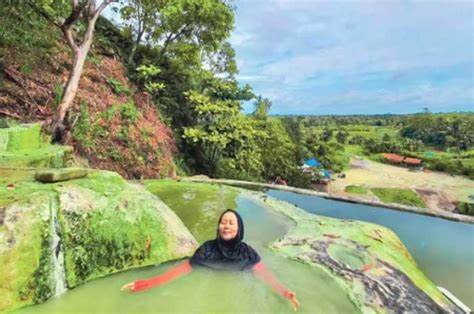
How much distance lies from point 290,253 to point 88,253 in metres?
2.66

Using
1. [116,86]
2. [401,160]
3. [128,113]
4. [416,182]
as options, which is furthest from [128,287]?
[401,160]

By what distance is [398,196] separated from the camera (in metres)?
38.3

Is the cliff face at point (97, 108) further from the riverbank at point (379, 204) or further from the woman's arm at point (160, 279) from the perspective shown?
the woman's arm at point (160, 279)

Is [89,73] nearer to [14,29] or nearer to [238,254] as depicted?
[14,29]

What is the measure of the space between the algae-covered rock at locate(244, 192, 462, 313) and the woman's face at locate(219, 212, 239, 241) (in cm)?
144

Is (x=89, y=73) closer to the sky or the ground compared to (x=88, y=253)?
closer to the sky

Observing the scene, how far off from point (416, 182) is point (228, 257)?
163ft

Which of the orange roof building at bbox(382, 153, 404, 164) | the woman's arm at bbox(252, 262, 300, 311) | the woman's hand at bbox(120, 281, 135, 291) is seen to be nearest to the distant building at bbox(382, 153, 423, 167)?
the orange roof building at bbox(382, 153, 404, 164)

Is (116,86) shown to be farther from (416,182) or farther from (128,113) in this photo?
(416,182)

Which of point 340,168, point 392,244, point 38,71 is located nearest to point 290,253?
point 392,244

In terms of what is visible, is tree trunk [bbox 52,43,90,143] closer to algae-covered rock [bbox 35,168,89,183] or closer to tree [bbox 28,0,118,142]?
tree [bbox 28,0,118,142]

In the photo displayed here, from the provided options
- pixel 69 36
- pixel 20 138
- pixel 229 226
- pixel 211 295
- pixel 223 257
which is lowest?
pixel 211 295

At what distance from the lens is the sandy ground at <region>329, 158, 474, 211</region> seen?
129 ft

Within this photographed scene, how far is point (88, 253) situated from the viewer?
4.30 m
